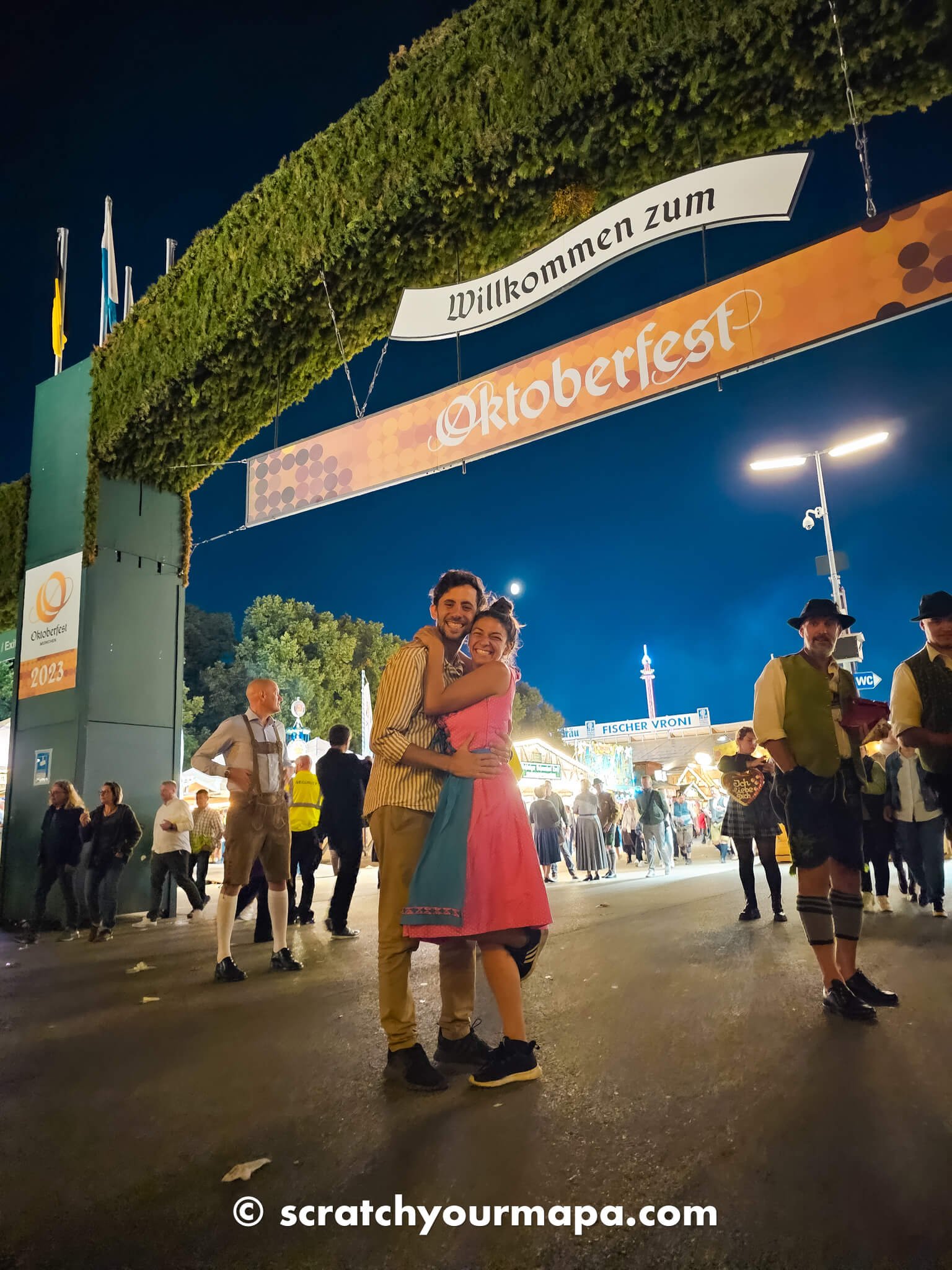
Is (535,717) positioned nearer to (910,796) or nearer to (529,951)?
(910,796)

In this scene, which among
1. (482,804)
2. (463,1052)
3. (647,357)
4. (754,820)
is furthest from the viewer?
(754,820)

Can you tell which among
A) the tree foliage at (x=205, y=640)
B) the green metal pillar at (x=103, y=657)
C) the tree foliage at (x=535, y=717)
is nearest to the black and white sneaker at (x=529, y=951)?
the green metal pillar at (x=103, y=657)

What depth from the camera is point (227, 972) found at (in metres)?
4.86

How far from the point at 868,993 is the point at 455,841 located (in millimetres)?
2313

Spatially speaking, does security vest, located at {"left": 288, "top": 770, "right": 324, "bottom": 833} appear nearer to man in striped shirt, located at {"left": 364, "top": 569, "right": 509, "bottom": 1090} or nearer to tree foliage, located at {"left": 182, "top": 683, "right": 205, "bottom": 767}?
man in striped shirt, located at {"left": 364, "top": 569, "right": 509, "bottom": 1090}

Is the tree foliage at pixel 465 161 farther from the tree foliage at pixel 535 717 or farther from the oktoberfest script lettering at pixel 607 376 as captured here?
the tree foliage at pixel 535 717

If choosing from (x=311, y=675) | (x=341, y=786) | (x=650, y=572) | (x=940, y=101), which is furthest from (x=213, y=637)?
(x=650, y=572)

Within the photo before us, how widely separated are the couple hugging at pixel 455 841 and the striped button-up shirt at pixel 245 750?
223 centimetres

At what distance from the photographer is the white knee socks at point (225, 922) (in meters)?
4.91

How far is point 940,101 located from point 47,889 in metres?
10.5

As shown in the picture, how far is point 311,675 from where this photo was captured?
41781 millimetres

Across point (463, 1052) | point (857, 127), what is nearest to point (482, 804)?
point (463, 1052)

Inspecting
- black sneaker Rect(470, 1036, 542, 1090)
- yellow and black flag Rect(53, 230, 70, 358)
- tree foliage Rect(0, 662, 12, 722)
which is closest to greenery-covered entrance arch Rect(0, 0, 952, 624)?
yellow and black flag Rect(53, 230, 70, 358)

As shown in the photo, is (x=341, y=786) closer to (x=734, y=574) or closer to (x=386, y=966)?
(x=386, y=966)
